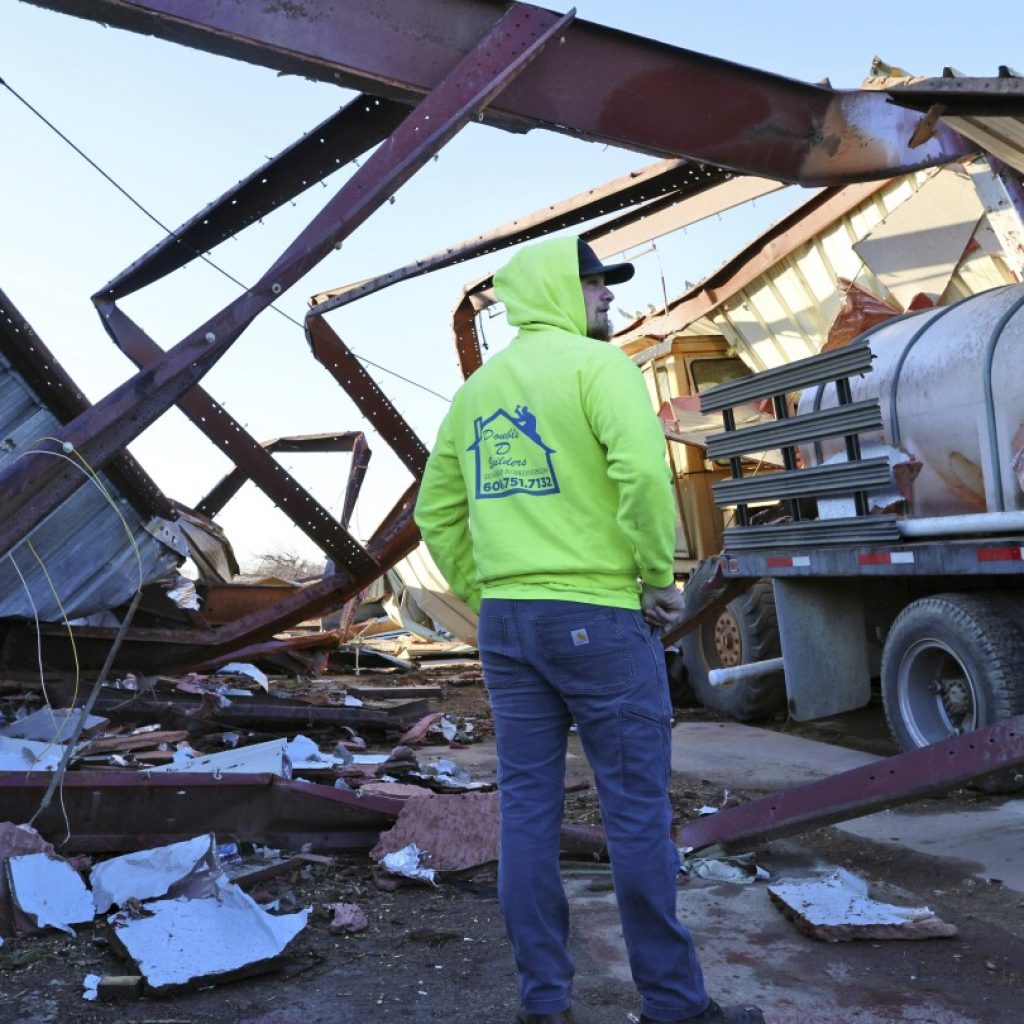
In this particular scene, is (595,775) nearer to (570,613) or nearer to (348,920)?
(570,613)

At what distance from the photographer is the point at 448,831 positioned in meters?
4.52

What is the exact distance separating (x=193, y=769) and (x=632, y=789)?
332 cm

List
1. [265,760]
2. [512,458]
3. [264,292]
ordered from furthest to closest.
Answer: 1. [265,760]
2. [264,292]
3. [512,458]

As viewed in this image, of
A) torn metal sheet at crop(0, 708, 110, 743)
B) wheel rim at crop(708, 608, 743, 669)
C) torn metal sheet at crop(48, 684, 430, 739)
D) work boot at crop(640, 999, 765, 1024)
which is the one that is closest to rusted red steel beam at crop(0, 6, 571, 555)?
torn metal sheet at crop(0, 708, 110, 743)

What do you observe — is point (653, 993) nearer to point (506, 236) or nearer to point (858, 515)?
point (858, 515)

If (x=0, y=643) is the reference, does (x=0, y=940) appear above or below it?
below

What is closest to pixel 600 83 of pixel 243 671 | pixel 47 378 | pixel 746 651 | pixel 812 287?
pixel 47 378

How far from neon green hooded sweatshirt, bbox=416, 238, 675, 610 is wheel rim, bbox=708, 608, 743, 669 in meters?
5.78

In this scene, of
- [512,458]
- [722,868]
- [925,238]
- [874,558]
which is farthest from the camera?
[925,238]

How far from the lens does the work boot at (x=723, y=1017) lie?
2678 mm

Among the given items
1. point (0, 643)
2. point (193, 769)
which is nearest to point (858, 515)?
point (193, 769)

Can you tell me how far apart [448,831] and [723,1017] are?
197cm

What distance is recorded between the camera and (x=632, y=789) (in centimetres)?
274

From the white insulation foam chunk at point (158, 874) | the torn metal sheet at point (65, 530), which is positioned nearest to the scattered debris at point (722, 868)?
the white insulation foam chunk at point (158, 874)
